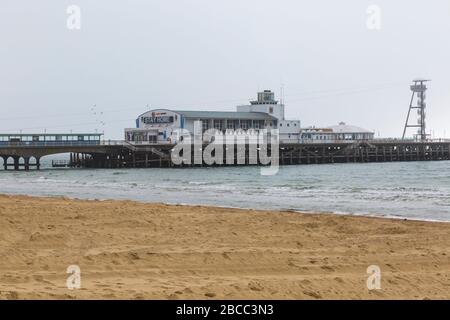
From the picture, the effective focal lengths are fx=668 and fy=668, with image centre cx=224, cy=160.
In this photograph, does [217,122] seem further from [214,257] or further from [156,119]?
[214,257]

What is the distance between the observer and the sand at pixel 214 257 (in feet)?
29.0

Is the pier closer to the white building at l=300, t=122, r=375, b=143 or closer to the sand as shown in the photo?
the white building at l=300, t=122, r=375, b=143

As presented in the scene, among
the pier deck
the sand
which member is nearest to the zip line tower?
the pier deck

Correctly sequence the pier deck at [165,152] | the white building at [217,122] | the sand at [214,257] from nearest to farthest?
the sand at [214,257] < the pier deck at [165,152] < the white building at [217,122]

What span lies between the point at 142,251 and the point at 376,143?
91178mm

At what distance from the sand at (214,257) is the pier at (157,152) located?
194 feet

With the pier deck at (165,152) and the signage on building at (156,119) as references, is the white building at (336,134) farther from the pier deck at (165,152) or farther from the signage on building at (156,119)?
the signage on building at (156,119)

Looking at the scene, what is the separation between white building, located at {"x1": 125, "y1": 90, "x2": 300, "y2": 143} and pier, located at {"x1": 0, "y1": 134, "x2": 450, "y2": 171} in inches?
124

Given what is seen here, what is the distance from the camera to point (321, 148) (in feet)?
304

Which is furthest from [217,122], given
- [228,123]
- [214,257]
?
[214,257]

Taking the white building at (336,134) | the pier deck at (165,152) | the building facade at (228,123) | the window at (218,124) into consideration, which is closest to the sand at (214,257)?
the pier deck at (165,152)

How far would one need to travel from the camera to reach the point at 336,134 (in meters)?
104
